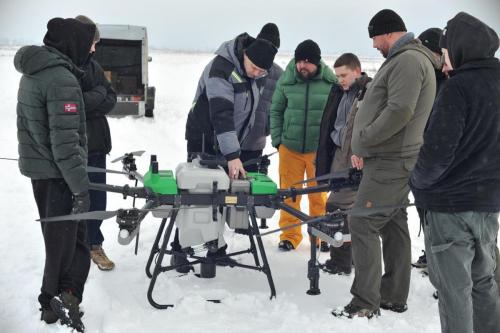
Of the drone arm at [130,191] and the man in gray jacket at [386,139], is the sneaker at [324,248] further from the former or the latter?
the drone arm at [130,191]

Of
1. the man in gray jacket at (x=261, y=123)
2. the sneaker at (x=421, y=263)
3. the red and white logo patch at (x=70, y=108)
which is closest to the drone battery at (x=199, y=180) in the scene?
the red and white logo patch at (x=70, y=108)

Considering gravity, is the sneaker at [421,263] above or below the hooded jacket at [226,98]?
below

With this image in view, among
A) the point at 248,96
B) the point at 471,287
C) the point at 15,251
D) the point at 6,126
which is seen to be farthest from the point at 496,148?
the point at 6,126

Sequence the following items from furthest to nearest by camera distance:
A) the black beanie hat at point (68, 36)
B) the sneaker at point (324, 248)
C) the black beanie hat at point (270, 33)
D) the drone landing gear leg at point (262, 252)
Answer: the black beanie hat at point (270, 33) < the sneaker at point (324, 248) < the drone landing gear leg at point (262, 252) < the black beanie hat at point (68, 36)

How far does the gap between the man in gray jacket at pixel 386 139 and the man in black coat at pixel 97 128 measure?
7.19 feet

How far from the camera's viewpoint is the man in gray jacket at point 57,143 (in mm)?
3207

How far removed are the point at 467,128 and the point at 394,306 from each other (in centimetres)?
180

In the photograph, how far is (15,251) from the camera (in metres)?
4.95

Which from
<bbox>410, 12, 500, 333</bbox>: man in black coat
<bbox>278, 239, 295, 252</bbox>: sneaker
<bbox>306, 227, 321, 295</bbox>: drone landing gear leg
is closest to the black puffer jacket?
<bbox>278, 239, 295, 252</bbox>: sneaker

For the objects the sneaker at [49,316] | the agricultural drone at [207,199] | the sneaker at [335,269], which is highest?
the agricultural drone at [207,199]

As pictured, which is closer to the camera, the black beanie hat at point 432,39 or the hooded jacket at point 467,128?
the hooded jacket at point 467,128

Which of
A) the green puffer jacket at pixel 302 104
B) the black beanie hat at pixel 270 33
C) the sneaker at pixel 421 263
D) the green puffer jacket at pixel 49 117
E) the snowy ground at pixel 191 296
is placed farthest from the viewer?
the black beanie hat at pixel 270 33

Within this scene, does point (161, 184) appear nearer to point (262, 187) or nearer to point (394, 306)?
point (262, 187)

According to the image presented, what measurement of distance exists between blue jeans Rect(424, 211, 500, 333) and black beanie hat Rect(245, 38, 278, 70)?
1.83 metres
